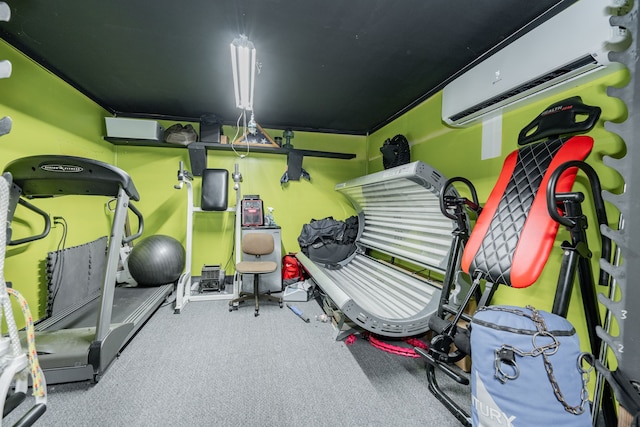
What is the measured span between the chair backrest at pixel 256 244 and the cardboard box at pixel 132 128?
1.96 m

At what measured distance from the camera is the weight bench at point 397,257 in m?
2.16

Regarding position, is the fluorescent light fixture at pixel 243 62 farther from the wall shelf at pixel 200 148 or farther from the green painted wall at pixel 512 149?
the green painted wall at pixel 512 149

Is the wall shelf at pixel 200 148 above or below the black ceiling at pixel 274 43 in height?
below

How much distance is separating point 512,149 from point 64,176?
133 inches

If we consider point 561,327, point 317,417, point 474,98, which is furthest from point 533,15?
point 317,417

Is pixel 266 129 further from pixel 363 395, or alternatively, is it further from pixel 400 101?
pixel 363 395

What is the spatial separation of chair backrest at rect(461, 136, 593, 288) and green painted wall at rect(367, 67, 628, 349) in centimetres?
21

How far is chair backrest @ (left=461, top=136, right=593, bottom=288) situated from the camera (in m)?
1.42

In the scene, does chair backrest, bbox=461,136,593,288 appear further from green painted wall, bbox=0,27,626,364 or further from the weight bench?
the weight bench

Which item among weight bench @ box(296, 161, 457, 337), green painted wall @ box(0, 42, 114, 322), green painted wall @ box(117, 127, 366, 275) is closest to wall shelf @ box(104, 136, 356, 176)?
green painted wall @ box(117, 127, 366, 275)

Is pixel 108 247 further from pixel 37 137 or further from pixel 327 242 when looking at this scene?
pixel 327 242

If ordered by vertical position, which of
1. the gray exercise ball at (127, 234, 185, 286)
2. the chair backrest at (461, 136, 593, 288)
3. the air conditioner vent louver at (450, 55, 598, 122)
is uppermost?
the air conditioner vent louver at (450, 55, 598, 122)

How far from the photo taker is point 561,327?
1.09 m

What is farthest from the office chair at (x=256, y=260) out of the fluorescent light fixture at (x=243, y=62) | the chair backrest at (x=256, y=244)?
the fluorescent light fixture at (x=243, y=62)
